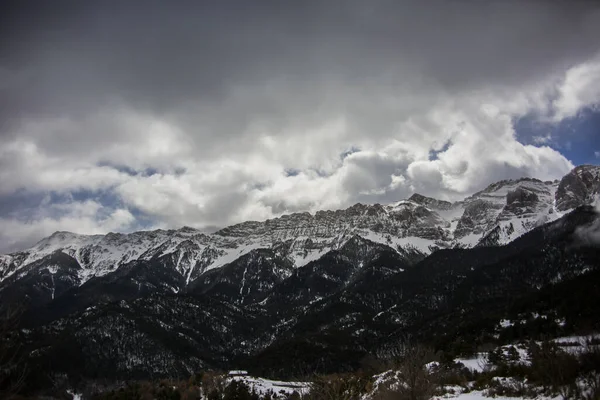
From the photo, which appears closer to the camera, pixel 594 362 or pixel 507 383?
pixel 594 362

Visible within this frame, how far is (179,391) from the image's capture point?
90.8m

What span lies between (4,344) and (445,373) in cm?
5783

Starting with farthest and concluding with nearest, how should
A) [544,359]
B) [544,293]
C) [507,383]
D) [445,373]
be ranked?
[544,293]
[445,373]
[507,383]
[544,359]

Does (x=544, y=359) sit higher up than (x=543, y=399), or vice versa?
(x=544, y=359)

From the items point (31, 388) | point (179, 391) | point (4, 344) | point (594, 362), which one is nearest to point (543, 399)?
point (594, 362)

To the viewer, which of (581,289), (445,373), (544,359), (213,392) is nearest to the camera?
(544,359)

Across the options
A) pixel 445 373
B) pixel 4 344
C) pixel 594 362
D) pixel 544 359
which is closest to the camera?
pixel 4 344

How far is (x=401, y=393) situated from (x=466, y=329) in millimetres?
128692

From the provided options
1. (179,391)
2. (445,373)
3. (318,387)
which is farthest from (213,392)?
(318,387)

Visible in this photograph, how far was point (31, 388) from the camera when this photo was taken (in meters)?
162

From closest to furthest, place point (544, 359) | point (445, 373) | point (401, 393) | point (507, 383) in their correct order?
1. point (544, 359)
2. point (401, 393)
3. point (507, 383)
4. point (445, 373)

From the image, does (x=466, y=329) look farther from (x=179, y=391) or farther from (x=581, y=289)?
(x=179, y=391)

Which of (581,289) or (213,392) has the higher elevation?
(581,289)

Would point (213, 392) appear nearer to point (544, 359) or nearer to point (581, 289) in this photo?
point (544, 359)
